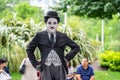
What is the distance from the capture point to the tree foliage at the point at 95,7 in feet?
41.0

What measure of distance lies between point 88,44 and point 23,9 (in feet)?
47.7

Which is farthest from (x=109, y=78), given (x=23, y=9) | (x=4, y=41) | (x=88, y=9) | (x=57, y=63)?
(x=23, y=9)

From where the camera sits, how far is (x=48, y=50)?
4.58 m

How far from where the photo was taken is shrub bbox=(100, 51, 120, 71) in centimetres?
1364

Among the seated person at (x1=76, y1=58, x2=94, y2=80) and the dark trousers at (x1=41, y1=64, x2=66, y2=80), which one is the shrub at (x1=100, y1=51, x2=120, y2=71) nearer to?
the seated person at (x1=76, y1=58, x2=94, y2=80)

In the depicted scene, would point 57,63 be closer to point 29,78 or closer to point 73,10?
point 29,78

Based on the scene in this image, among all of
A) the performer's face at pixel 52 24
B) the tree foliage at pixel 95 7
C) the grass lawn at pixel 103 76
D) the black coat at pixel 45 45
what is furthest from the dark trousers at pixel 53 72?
the tree foliage at pixel 95 7

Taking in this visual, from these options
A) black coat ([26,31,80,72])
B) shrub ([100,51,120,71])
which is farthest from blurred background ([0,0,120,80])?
black coat ([26,31,80,72])

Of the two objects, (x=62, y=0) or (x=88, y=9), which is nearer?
(x=88, y=9)

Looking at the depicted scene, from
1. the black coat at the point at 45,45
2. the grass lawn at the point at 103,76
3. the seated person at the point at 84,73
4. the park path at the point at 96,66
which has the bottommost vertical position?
the park path at the point at 96,66

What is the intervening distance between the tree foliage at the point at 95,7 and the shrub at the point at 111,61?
62.9 inches

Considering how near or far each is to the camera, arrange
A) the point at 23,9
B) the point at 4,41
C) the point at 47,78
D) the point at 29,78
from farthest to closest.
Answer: the point at 23,9, the point at 4,41, the point at 29,78, the point at 47,78

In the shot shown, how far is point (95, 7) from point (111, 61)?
2.37 m

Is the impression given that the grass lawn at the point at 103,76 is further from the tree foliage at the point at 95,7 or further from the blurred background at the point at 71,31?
the tree foliage at the point at 95,7
